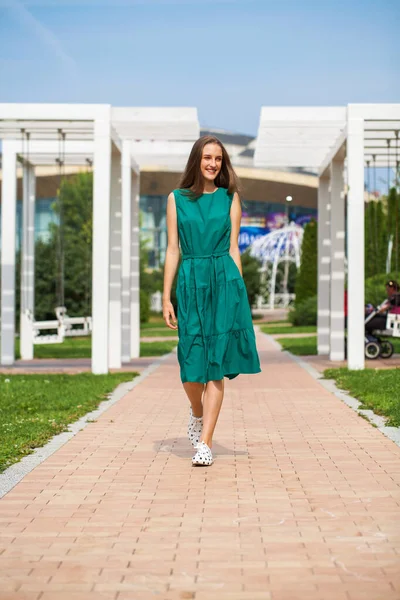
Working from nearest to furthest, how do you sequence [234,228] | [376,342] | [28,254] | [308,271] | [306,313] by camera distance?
[234,228] → [376,342] → [28,254] → [306,313] → [308,271]

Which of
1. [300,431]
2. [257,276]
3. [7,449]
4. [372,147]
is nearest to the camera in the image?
[7,449]

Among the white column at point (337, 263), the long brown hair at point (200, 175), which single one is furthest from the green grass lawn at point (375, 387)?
the white column at point (337, 263)

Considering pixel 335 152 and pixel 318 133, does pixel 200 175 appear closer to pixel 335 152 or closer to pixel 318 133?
pixel 318 133

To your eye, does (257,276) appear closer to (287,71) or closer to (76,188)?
(76,188)

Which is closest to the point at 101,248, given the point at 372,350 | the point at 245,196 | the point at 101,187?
the point at 101,187

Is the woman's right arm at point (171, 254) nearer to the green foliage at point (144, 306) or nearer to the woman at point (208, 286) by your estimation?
the woman at point (208, 286)

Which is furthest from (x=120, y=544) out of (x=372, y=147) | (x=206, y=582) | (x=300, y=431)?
(x=372, y=147)

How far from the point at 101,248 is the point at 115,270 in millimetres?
2309

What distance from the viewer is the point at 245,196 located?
61.3 meters

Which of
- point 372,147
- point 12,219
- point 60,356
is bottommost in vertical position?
point 60,356

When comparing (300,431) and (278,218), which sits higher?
(278,218)

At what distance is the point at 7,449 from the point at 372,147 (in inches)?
425

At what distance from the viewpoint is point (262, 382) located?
12125 mm

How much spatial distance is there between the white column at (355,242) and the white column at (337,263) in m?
2.88
